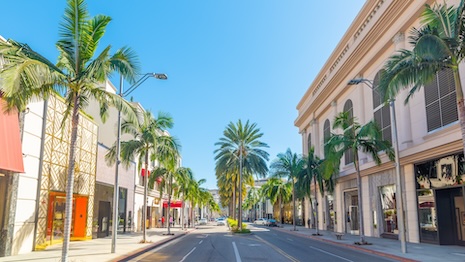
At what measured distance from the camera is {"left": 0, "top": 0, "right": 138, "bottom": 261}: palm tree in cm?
1218

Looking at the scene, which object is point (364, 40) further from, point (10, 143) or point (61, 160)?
point (10, 143)

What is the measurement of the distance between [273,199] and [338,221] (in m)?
30.7

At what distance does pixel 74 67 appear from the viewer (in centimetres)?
1360

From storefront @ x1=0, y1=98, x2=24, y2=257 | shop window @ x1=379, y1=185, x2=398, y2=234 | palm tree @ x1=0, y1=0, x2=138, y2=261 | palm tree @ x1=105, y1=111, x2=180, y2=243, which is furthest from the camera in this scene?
shop window @ x1=379, y1=185, x2=398, y2=234

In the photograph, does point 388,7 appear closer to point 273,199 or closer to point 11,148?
point 11,148

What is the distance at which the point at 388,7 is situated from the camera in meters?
29.3

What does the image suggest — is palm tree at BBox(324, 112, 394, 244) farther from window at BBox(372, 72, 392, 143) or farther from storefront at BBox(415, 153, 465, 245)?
window at BBox(372, 72, 392, 143)

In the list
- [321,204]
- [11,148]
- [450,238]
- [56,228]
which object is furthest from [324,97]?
[11,148]

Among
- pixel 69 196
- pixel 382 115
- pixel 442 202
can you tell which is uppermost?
pixel 382 115

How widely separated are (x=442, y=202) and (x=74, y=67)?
23199mm

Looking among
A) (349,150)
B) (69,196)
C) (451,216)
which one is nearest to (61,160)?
(69,196)

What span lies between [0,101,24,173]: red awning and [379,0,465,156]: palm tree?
15.1 m

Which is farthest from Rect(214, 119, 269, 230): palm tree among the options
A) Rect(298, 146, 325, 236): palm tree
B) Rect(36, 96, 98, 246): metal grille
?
Rect(36, 96, 98, 246): metal grille

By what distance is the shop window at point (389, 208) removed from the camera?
3075 cm
